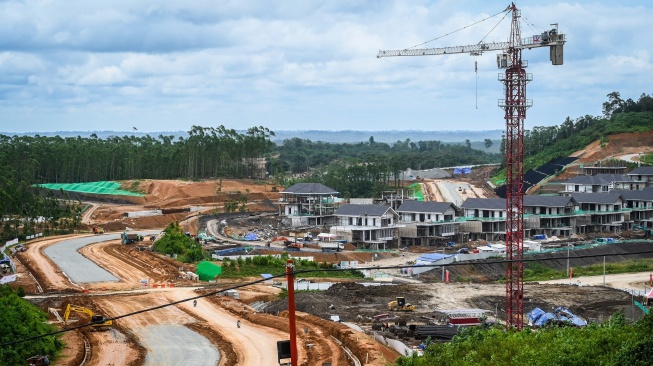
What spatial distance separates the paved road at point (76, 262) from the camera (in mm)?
Answer: 57819

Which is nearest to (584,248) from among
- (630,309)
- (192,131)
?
(630,309)

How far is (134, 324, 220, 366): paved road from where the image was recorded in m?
35.3

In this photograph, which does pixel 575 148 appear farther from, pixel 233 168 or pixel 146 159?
pixel 146 159

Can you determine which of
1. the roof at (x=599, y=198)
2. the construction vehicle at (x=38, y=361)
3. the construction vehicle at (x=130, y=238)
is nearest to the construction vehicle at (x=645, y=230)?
the roof at (x=599, y=198)

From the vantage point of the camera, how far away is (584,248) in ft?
261

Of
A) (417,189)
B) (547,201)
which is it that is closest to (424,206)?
(547,201)

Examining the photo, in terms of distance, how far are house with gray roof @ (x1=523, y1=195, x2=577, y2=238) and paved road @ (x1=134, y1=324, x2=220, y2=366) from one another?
55749 millimetres

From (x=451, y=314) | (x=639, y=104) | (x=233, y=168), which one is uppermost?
(x=639, y=104)

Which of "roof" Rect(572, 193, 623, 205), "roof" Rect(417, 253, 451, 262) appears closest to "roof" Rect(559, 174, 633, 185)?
"roof" Rect(572, 193, 623, 205)

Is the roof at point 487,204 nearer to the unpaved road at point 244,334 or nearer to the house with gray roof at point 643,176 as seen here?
the house with gray roof at point 643,176

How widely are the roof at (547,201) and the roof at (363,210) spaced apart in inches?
752

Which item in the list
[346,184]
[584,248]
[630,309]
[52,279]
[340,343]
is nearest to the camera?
[340,343]

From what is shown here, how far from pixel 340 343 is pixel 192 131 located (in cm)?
9260

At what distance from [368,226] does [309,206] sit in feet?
41.6
